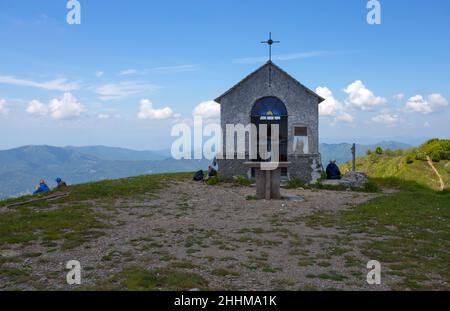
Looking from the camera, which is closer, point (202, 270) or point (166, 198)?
point (202, 270)

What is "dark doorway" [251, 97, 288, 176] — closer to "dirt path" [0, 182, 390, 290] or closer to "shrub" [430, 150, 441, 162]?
"dirt path" [0, 182, 390, 290]

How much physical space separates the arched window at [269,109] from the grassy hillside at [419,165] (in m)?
10.5

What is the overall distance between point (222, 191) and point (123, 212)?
24.2 ft

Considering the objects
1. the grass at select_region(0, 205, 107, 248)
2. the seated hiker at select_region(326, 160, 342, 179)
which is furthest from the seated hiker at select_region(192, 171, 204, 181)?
the grass at select_region(0, 205, 107, 248)

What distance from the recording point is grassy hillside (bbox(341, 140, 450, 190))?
27.8m

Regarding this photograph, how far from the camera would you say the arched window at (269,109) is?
2428cm

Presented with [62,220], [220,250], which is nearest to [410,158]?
[220,250]

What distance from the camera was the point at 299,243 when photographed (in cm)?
998

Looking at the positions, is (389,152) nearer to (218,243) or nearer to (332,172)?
(332,172)

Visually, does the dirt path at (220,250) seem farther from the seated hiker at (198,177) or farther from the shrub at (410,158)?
the shrub at (410,158)

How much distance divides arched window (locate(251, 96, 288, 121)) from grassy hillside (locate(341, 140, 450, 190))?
10462 mm

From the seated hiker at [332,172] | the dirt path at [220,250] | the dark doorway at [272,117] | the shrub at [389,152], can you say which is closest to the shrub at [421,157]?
the shrub at [389,152]
